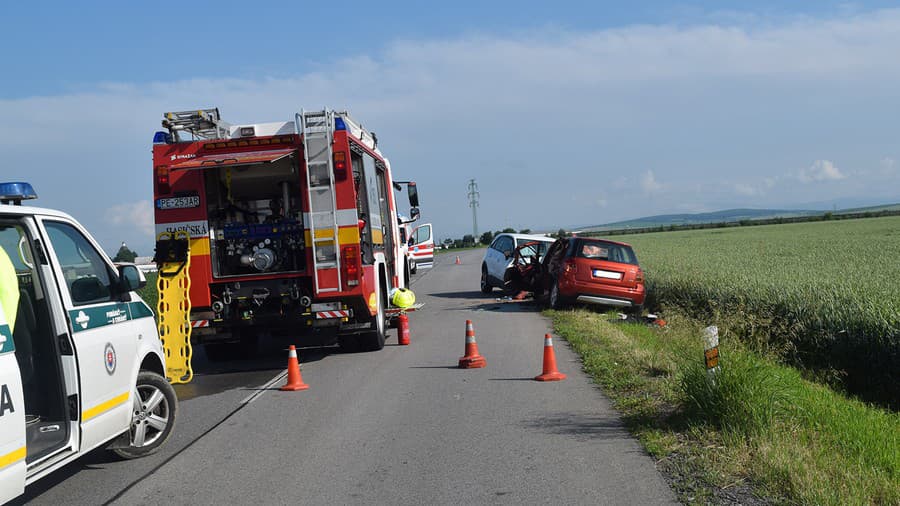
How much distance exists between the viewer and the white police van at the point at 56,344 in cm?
479

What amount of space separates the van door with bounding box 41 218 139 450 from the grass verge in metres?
3.92

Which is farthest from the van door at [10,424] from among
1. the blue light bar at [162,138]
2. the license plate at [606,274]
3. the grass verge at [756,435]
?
the license plate at [606,274]

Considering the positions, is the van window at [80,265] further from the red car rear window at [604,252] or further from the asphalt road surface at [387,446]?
the red car rear window at [604,252]

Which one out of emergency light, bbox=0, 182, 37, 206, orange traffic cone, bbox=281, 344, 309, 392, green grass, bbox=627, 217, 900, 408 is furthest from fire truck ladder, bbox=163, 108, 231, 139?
green grass, bbox=627, 217, 900, 408

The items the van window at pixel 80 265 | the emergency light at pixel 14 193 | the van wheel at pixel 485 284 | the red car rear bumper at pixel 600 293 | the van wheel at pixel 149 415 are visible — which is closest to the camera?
the emergency light at pixel 14 193

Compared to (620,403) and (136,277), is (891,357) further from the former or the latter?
(136,277)

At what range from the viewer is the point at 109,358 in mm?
6180

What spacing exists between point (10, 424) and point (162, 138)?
7.75 meters

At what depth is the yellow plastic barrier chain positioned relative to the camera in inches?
440

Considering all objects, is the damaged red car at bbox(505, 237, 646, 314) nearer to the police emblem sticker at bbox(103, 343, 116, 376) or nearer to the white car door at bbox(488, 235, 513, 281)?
the white car door at bbox(488, 235, 513, 281)

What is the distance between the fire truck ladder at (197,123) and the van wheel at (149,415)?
5.66m

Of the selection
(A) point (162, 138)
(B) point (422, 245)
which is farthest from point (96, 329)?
(B) point (422, 245)

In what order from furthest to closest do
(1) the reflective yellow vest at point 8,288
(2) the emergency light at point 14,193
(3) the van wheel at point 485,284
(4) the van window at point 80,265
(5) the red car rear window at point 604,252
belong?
(3) the van wheel at point 485,284, (5) the red car rear window at point 604,252, (4) the van window at point 80,265, (2) the emergency light at point 14,193, (1) the reflective yellow vest at point 8,288

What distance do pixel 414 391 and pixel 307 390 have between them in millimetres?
1314
